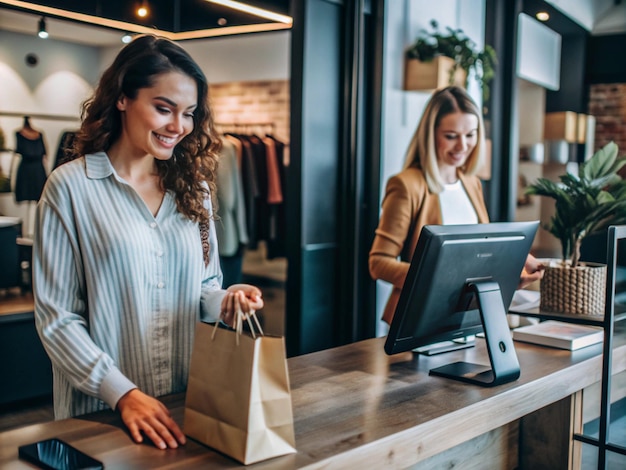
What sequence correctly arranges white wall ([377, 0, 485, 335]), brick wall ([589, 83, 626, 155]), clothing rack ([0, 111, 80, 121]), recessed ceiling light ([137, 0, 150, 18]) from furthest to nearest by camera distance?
brick wall ([589, 83, 626, 155]), clothing rack ([0, 111, 80, 121]), white wall ([377, 0, 485, 335]), recessed ceiling light ([137, 0, 150, 18])

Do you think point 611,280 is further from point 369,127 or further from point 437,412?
point 369,127

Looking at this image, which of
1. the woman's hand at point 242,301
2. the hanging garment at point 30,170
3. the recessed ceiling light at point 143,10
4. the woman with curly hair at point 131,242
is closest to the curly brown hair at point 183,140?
the woman with curly hair at point 131,242

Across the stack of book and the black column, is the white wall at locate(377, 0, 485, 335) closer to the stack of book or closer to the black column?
the black column

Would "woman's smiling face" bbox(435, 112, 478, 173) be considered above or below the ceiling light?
below

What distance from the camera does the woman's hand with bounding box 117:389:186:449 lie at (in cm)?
138

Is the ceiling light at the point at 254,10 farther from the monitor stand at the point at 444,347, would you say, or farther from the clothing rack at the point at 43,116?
the monitor stand at the point at 444,347

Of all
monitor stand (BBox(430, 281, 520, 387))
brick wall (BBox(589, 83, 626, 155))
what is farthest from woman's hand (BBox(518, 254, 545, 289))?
brick wall (BBox(589, 83, 626, 155))

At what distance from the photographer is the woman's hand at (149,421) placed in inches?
54.4

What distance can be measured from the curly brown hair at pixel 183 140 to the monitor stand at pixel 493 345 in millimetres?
Result: 733

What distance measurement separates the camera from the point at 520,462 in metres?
2.23

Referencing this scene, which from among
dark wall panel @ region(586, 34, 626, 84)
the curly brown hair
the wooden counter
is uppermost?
dark wall panel @ region(586, 34, 626, 84)

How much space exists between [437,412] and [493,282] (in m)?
0.45

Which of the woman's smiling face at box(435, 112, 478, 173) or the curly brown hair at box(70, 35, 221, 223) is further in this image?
the woman's smiling face at box(435, 112, 478, 173)

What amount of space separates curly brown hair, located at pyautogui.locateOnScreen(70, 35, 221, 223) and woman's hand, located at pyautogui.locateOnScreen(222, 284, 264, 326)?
1.00ft
